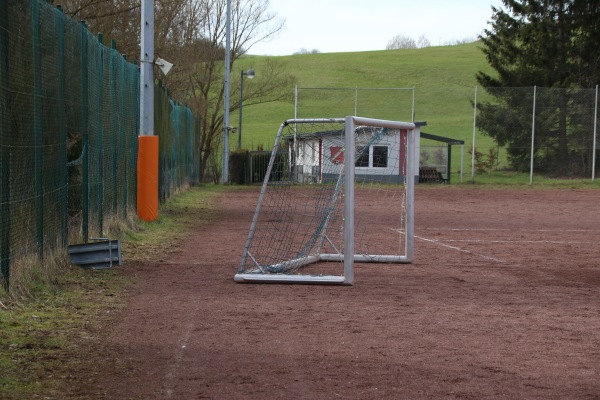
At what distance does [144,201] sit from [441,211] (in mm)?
9446

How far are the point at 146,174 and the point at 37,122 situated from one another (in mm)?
7812

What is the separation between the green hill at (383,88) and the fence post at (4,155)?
3601 centimetres

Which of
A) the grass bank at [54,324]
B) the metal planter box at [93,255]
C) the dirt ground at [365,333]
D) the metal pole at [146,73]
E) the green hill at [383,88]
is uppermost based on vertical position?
the green hill at [383,88]

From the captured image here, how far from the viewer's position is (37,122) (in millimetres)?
9727

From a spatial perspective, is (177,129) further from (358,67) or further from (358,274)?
(358,67)

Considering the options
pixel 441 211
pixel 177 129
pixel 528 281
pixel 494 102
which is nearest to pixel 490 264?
pixel 528 281

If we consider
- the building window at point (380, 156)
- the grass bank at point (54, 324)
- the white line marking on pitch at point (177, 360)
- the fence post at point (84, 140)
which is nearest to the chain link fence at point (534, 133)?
the building window at point (380, 156)

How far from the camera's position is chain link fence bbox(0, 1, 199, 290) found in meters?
8.76

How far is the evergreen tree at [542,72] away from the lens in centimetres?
4072

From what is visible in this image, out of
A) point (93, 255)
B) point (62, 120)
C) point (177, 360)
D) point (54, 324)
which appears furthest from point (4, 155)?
point (93, 255)

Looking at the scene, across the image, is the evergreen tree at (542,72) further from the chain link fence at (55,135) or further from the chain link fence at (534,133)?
the chain link fence at (55,135)

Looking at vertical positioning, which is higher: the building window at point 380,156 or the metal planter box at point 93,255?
the building window at point 380,156

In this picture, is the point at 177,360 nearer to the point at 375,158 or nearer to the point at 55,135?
the point at 55,135

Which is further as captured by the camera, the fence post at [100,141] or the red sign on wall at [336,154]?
the red sign on wall at [336,154]
